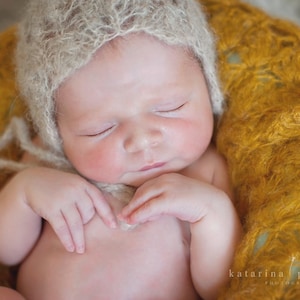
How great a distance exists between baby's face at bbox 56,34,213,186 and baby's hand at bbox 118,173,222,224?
0.07 meters

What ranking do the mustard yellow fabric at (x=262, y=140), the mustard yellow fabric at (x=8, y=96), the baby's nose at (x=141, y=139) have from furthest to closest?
the mustard yellow fabric at (x=8, y=96)
the baby's nose at (x=141, y=139)
the mustard yellow fabric at (x=262, y=140)

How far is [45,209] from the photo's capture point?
120 centimetres

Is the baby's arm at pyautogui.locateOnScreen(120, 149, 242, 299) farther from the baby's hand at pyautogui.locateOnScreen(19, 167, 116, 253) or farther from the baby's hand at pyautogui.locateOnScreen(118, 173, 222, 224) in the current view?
the baby's hand at pyautogui.locateOnScreen(19, 167, 116, 253)

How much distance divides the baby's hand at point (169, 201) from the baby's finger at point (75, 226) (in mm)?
100

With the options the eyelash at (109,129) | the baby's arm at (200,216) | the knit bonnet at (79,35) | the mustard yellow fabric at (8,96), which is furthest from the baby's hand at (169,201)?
the mustard yellow fabric at (8,96)

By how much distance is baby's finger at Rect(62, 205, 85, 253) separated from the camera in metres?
1.18

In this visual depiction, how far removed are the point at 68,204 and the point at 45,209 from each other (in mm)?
Result: 45

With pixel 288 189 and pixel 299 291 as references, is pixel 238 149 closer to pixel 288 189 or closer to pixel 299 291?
pixel 288 189

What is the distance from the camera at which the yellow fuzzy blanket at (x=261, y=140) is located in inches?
40.6

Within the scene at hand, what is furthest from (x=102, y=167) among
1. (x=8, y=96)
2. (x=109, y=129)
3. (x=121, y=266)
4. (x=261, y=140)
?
(x=8, y=96)

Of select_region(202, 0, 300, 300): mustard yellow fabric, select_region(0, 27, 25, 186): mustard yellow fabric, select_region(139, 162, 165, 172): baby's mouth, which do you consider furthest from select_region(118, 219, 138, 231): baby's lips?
select_region(0, 27, 25, 186): mustard yellow fabric

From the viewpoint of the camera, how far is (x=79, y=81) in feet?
3.80

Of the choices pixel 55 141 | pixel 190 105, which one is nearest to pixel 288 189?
pixel 190 105

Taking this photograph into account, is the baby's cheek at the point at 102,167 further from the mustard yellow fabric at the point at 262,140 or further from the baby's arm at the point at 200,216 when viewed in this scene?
the mustard yellow fabric at the point at 262,140
